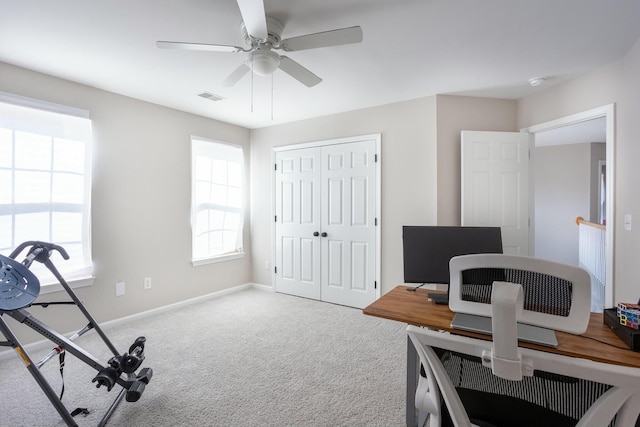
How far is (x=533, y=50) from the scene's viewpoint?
2.44m

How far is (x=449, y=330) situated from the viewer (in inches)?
54.0

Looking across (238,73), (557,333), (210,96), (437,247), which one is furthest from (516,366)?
(210,96)

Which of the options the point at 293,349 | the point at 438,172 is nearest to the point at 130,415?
the point at 293,349

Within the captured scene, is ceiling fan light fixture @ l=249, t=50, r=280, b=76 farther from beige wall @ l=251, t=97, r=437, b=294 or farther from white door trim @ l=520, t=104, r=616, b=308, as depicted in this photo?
white door trim @ l=520, t=104, r=616, b=308

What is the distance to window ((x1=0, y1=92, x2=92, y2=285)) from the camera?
2.65m

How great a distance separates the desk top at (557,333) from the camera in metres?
1.13

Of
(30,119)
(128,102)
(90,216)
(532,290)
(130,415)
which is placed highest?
(128,102)

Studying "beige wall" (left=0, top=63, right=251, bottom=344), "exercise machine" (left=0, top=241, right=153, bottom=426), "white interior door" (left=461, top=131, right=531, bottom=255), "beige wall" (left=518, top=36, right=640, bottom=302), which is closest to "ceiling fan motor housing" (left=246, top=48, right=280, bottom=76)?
"exercise machine" (left=0, top=241, right=153, bottom=426)

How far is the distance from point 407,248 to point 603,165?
6517mm

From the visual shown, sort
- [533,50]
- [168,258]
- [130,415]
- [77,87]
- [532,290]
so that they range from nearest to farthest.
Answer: [532,290]
[130,415]
[533,50]
[77,87]
[168,258]

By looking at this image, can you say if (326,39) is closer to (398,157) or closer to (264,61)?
(264,61)

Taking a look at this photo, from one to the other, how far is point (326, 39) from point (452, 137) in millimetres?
2246

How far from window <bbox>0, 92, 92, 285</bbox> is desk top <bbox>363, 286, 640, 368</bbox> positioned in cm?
307

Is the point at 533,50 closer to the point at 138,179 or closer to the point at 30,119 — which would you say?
the point at 138,179
